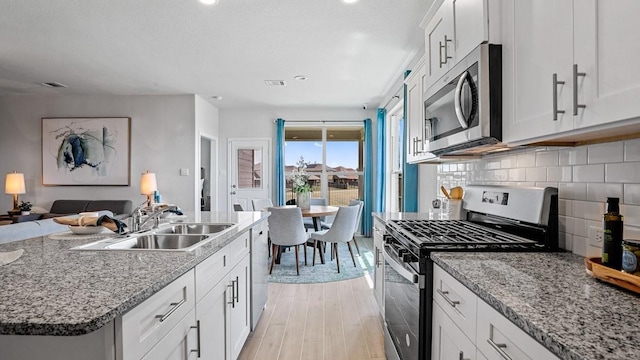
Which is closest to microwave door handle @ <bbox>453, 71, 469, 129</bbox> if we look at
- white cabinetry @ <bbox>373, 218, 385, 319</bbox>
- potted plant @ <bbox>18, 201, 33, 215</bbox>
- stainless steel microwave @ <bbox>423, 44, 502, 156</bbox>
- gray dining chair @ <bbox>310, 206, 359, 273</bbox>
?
stainless steel microwave @ <bbox>423, 44, 502, 156</bbox>

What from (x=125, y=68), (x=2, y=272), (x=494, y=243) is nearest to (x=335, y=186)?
(x=125, y=68)

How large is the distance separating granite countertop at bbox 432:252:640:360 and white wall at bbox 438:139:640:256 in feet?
0.49

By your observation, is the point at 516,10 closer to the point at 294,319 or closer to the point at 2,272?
the point at 2,272

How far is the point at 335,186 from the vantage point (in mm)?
6633

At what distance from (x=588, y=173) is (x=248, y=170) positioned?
5.77 meters

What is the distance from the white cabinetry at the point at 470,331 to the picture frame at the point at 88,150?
5535mm

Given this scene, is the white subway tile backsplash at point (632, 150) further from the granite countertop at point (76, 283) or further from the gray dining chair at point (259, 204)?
the gray dining chair at point (259, 204)

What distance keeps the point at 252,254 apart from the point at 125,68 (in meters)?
3.22

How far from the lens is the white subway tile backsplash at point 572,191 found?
4.16ft

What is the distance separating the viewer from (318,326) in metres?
2.60

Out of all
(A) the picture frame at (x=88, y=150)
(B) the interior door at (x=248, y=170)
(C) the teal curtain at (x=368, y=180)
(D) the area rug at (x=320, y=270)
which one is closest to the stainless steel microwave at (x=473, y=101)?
(D) the area rug at (x=320, y=270)

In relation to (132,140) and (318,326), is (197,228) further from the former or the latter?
(132,140)

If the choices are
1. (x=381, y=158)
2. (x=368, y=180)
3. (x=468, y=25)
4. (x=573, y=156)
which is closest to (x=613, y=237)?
(x=573, y=156)

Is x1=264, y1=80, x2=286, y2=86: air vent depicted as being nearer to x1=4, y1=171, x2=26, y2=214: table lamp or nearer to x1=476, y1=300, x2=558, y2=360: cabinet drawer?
x1=4, y1=171, x2=26, y2=214: table lamp
